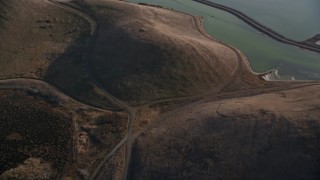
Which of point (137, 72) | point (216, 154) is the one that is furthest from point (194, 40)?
point (216, 154)

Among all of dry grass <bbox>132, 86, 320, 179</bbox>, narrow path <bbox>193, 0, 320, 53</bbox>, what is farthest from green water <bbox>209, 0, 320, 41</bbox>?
dry grass <bbox>132, 86, 320, 179</bbox>

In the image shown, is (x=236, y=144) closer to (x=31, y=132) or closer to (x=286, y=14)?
(x=31, y=132)

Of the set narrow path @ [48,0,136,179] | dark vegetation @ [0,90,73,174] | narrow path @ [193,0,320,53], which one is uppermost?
narrow path @ [193,0,320,53]

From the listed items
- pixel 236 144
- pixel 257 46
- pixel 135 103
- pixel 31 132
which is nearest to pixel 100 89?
pixel 135 103

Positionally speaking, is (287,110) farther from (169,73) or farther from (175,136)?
(169,73)

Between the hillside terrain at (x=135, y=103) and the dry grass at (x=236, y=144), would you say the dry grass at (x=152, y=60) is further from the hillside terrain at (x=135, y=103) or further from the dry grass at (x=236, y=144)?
the dry grass at (x=236, y=144)

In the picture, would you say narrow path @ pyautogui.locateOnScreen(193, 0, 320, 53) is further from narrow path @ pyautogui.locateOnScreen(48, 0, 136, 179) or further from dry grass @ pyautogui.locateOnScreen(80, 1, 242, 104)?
narrow path @ pyautogui.locateOnScreen(48, 0, 136, 179)

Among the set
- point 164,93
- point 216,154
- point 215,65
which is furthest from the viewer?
point 215,65
